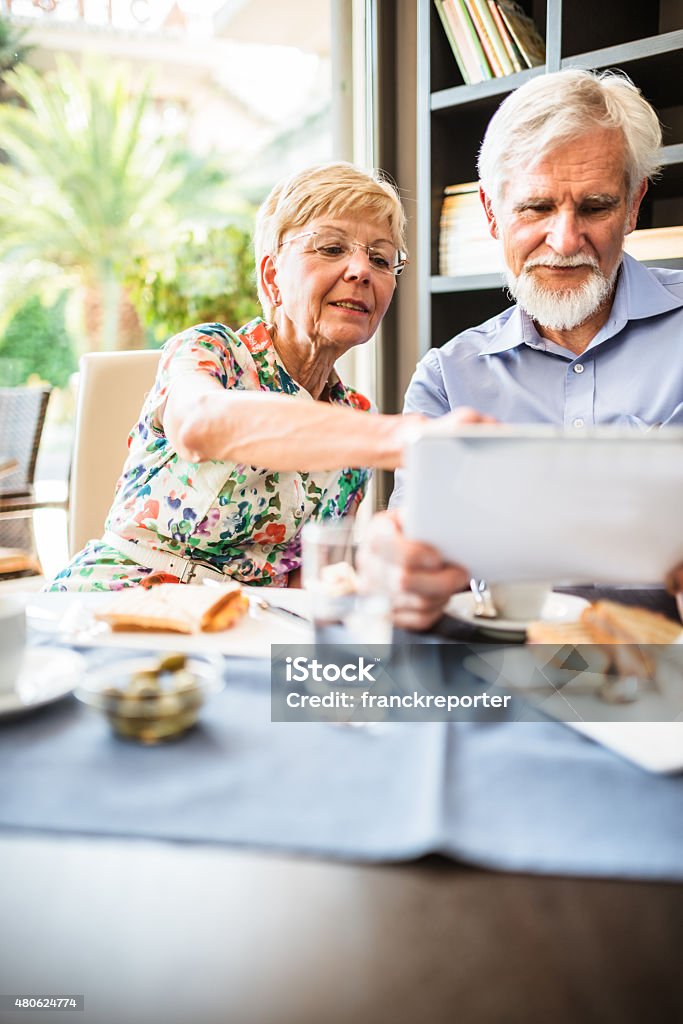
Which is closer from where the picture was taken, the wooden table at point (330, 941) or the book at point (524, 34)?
the wooden table at point (330, 941)

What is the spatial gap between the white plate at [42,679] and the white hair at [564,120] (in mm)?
1165

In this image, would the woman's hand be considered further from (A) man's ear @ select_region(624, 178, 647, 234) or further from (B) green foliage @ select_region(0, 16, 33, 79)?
(B) green foliage @ select_region(0, 16, 33, 79)

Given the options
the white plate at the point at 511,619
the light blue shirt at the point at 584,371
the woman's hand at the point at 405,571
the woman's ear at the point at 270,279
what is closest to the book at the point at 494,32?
the light blue shirt at the point at 584,371

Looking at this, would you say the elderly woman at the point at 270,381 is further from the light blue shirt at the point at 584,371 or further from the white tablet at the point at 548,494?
the white tablet at the point at 548,494

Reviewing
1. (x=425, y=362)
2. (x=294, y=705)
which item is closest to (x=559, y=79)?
(x=425, y=362)

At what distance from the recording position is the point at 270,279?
5.00 feet

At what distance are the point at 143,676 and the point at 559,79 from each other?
128cm

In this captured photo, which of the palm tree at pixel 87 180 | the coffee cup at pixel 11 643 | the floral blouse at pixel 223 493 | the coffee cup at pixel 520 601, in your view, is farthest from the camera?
the palm tree at pixel 87 180

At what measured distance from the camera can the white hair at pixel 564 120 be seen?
56.7 inches

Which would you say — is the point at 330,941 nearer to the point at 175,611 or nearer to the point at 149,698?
the point at 149,698

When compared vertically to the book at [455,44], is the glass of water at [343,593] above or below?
below

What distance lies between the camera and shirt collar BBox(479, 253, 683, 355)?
1562mm

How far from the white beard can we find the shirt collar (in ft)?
0.09

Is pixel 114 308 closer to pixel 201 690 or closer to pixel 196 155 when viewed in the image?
pixel 196 155
